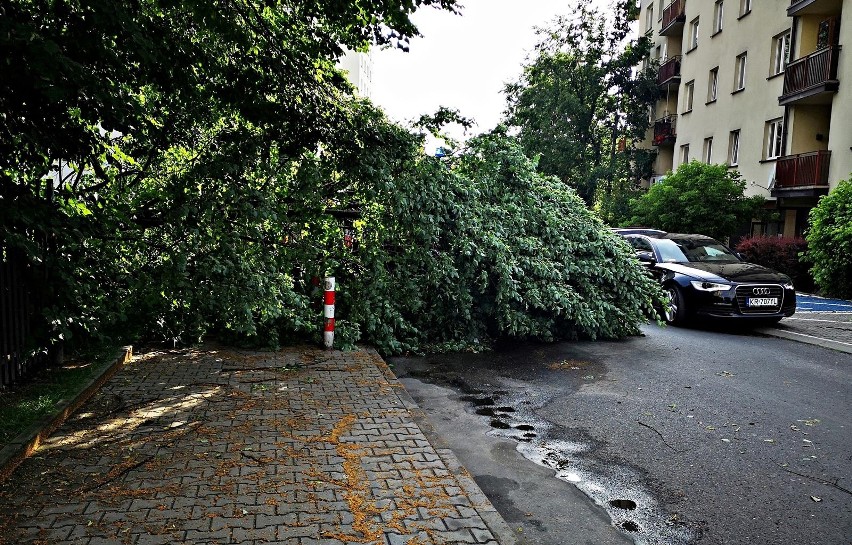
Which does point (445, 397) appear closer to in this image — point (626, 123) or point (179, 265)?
point (179, 265)

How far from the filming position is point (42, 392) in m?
6.12

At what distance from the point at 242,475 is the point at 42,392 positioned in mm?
2732

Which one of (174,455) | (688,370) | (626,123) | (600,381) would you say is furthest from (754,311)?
(626,123)

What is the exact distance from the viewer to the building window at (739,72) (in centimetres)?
2767

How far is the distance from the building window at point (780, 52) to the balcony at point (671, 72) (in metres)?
11.4

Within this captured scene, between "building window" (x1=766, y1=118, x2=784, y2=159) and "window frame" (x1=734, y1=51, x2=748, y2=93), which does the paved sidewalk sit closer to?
"building window" (x1=766, y1=118, x2=784, y2=159)

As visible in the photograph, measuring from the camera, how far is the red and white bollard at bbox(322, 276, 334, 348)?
8906 millimetres

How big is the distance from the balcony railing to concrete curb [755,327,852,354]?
11.8m

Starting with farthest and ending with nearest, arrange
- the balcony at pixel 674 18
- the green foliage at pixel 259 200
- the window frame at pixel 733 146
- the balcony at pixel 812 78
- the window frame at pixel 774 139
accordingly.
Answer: the balcony at pixel 674 18 < the window frame at pixel 733 146 < the window frame at pixel 774 139 < the balcony at pixel 812 78 < the green foliage at pixel 259 200

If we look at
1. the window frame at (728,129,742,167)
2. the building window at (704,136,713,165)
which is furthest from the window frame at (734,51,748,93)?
the building window at (704,136,713,165)

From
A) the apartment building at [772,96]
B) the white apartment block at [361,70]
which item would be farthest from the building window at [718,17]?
the white apartment block at [361,70]

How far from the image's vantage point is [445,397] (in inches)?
282

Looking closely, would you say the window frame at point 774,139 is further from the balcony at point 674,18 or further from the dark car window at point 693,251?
the dark car window at point 693,251

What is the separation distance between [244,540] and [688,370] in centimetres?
648
